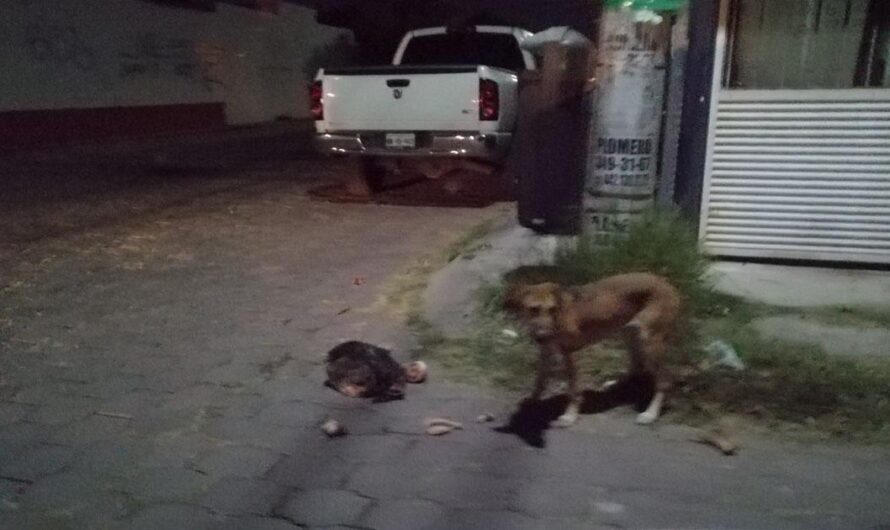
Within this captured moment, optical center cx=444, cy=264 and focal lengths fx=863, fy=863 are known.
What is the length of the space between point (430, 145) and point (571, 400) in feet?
20.1

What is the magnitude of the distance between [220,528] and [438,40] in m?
9.60

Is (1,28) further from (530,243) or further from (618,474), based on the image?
(618,474)

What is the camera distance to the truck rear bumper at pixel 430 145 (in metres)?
9.83

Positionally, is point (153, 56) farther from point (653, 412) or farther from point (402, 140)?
point (653, 412)

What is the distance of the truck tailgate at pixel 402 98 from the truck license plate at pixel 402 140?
0.07 meters

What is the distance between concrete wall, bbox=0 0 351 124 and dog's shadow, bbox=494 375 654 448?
566 inches

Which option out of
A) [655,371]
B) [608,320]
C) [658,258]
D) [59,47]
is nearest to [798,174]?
[658,258]

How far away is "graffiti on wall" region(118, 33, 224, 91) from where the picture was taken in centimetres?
1922

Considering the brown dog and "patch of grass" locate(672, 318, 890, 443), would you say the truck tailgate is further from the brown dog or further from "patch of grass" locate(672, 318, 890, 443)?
the brown dog

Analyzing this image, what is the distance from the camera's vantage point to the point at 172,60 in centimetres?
2061

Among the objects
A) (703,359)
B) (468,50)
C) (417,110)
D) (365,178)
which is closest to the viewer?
(703,359)

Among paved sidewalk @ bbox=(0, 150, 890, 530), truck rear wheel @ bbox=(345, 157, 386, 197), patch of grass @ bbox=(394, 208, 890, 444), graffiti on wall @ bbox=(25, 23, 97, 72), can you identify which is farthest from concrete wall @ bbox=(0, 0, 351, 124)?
patch of grass @ bbox=(394, 208, 890, 444)

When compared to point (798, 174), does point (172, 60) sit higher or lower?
higher

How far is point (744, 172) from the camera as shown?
7.00 m
